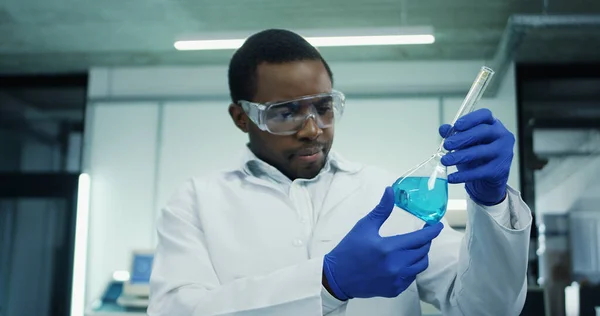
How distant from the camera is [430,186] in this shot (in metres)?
0.99

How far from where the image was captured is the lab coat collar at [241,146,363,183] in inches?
50.7

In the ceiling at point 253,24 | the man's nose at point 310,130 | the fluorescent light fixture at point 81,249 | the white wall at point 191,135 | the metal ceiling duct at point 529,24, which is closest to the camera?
the man's nose at point 310,130

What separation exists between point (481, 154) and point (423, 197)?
0.12m

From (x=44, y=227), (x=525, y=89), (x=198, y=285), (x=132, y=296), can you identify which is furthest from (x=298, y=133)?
(x=44, y=227)

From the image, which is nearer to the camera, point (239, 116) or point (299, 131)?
point (299, 131)

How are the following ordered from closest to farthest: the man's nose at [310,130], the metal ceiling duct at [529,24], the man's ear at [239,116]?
the man's nose at [310,130], the man's ear at [239,116], the metal ceiling duct at [529,24]

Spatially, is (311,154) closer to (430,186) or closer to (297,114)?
(297,114)

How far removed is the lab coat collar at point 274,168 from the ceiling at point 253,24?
287 cm

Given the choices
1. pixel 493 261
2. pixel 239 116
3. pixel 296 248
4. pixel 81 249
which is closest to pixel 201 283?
pixel 296 248

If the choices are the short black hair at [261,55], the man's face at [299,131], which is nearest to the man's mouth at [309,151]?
the man's face at [299,131]

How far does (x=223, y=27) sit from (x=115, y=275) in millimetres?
2187

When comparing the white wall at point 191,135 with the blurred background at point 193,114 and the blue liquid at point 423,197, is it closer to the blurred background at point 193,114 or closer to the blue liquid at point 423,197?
the blurred background at point 193,114

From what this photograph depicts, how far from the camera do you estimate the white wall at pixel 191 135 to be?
4590 mm

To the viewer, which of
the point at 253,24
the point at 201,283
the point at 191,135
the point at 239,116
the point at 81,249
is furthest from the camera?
the point at 81,249
